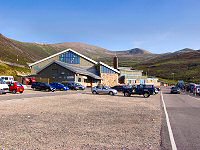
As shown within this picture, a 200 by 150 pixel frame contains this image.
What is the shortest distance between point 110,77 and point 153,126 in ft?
249

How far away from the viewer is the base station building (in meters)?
73.9

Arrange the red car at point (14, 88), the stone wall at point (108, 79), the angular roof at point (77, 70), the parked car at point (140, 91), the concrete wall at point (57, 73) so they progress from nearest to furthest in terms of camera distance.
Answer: the red car at point (14, 88) → the parked car at point (140, 91) → the angular roof at point (77, 70) → the concrete wall at point (57, 73) → the stone wall at point (108, 79)

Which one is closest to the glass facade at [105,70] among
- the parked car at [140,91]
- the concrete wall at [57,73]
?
the concrete wall at [57,73]

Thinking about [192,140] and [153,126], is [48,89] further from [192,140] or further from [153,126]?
[192,140]

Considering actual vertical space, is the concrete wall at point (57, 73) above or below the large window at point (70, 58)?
below

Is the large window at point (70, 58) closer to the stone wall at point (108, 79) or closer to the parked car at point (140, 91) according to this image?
the stone wall at point (108, 79)

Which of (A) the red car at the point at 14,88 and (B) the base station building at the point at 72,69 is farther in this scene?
(B) the base station building at the point at 72,69

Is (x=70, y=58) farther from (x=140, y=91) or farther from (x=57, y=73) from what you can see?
(x=140, y=91)

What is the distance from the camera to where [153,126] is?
1399 cm

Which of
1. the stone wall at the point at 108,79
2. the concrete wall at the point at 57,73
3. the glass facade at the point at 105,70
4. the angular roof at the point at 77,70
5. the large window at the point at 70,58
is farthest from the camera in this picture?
the stone wall at the point at 108,79

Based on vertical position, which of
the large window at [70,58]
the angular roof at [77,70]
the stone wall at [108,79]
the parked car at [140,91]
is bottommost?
the parked car at [140,91]

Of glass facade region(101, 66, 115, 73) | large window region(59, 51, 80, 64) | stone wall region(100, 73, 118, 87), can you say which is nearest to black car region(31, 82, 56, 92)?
large window region(59, 51, 80, 64)

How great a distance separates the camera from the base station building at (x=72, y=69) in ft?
242

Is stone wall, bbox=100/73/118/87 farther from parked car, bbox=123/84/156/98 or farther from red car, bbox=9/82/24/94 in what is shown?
red car, bbox=9/82/24/94
